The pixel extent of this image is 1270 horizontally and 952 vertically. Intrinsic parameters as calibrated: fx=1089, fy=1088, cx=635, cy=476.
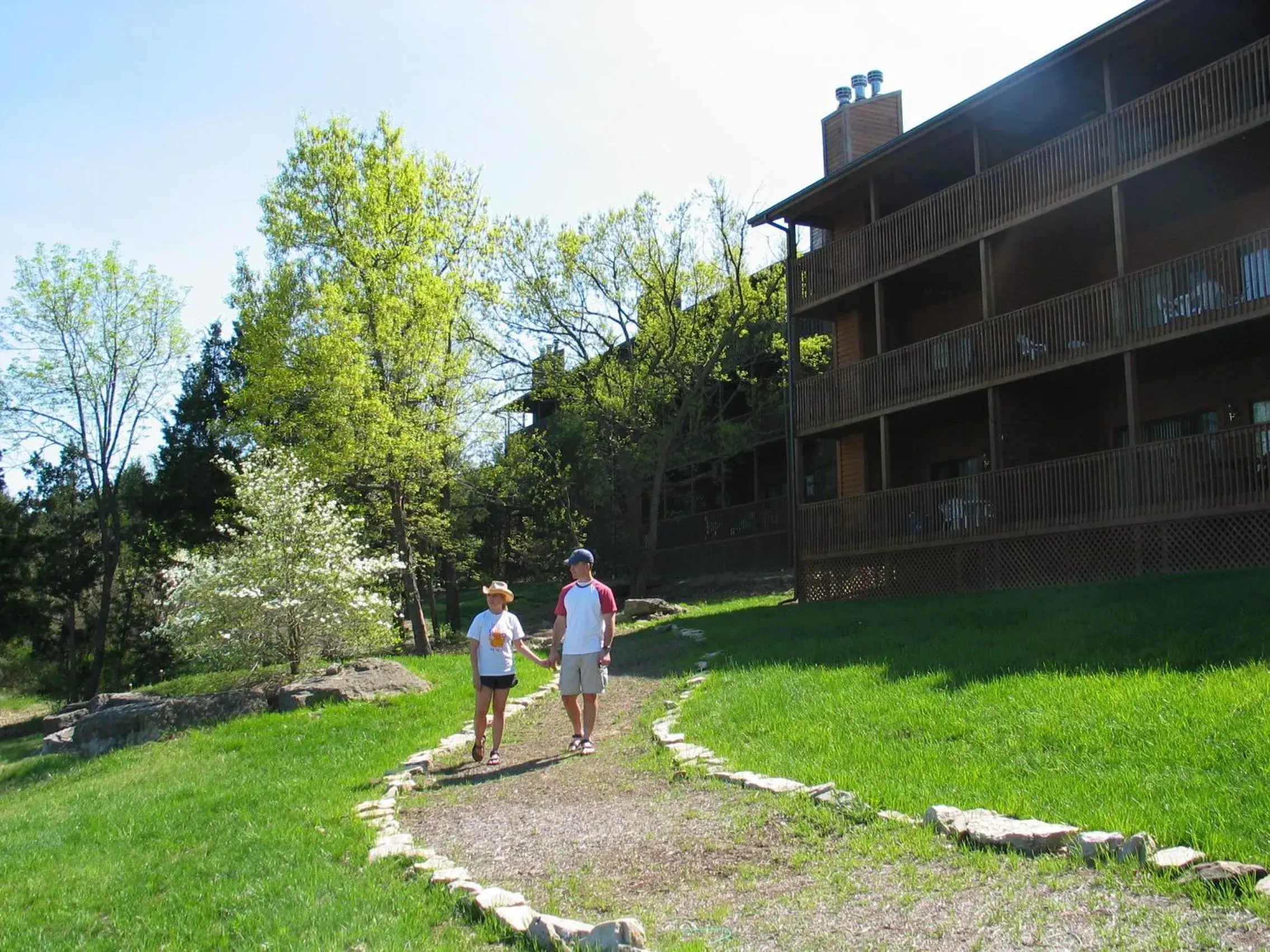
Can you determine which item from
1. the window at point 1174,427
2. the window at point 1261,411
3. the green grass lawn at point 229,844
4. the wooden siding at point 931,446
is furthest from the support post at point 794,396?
the green grass lawn at point 229,844

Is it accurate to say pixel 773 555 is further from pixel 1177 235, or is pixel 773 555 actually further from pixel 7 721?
pixel 7 721

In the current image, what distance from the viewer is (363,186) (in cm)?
2098

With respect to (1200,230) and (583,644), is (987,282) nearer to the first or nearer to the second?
(1200,230)

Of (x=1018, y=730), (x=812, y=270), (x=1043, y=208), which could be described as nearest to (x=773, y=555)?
(x=812, y=270)

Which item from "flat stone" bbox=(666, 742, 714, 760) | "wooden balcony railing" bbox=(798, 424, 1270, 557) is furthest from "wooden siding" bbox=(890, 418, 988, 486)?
"flat stone" bbox=(666, 742, 714, 760)

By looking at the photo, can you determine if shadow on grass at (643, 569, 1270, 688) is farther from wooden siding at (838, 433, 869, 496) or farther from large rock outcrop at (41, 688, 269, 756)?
wooden siding at (838, 433, 869, 496)

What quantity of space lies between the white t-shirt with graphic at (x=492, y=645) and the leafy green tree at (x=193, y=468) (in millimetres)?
23309

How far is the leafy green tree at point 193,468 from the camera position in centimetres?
3359

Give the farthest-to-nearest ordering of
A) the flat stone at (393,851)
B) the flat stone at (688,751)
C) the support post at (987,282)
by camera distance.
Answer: the support post at (987,282), the flat stone at (688,751), the flat stone at (393,851)

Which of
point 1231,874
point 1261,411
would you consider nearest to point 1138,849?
point 1231,874

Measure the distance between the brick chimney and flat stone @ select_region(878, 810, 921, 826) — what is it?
2173 cm

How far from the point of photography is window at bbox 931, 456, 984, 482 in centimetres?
2112

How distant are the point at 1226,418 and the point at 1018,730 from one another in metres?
11.0

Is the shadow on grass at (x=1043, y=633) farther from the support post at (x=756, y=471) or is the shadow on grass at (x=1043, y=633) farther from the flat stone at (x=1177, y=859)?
the support post at (x=756, y=471)
